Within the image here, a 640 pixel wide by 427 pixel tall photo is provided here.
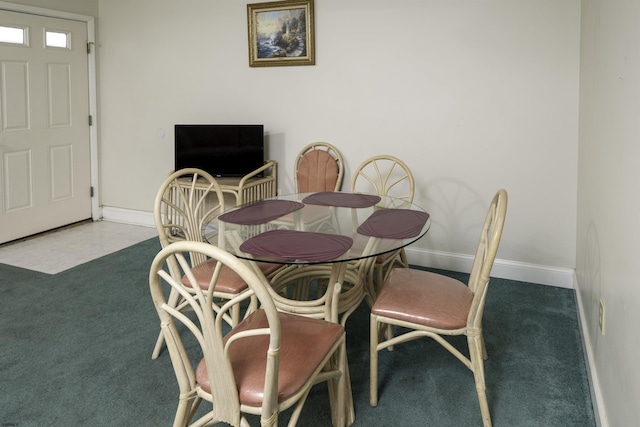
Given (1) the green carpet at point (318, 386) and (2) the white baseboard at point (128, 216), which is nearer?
(1) the green carpet at point (318, 386)

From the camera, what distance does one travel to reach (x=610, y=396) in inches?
70.2

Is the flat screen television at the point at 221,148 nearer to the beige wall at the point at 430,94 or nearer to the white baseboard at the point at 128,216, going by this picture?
the beige wall at the point at 430,94

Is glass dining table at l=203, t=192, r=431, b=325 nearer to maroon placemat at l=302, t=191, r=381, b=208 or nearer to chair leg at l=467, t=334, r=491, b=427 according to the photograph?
maroon placemat at l=302, t=191, r=381, b=208

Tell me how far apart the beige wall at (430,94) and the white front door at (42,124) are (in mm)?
668

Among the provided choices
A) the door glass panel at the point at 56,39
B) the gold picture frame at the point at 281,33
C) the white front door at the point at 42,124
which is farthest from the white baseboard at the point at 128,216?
the gold picture frame at the point at 281,33

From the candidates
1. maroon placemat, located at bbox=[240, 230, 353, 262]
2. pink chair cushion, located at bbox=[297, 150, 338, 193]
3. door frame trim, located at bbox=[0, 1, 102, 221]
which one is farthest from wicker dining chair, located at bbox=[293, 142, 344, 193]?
door frame trim, located at bbox=[0, 1, 102, 221]

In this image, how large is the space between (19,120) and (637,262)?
4539 millimetres

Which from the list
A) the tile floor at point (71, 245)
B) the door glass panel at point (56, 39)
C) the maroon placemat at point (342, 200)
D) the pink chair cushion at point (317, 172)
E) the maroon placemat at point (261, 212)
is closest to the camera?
the maroon placemat at point (261, 212)

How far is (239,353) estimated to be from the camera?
63.4 inches

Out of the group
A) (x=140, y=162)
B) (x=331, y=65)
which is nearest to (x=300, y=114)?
(x=331, y=65)

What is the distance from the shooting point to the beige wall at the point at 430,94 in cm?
333

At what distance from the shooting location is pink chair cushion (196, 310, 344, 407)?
149 centimetres

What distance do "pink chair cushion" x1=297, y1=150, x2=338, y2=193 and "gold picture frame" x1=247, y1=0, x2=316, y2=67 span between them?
2.39 feet

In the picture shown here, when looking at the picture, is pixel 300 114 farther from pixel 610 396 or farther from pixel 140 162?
pixel 610 396
